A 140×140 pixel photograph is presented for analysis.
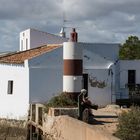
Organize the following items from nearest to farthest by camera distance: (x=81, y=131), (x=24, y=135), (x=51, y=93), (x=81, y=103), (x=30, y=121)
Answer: (x=81, y=131) < (x=81, y=103) < (x=30, y=121) < (x=24, y=135) < (x=51, y=93)

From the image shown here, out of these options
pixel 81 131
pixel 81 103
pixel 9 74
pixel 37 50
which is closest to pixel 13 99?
pixel 9 74

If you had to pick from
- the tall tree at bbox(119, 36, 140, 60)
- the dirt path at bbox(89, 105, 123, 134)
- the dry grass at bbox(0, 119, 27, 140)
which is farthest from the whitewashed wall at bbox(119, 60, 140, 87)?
the tall tree at bbox(119, 36, 140, 60)

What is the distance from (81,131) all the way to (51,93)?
1420cm

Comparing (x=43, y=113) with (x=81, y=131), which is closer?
(x=81, y=131)

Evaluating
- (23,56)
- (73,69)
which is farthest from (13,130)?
(73,69)

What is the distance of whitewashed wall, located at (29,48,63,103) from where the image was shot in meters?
28.5

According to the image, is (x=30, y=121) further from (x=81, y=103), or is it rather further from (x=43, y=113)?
(x=81, y=103)

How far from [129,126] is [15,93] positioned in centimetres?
1557

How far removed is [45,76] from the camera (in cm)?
2903

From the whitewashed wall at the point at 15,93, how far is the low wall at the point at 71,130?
7243 mm

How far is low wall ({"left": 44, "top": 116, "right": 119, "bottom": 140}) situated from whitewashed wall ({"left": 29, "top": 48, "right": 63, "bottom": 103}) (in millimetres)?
7031

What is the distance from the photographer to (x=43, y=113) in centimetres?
2231

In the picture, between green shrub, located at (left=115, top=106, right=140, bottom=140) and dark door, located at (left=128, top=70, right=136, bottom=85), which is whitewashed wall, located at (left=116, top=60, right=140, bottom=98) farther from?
green shrub, located at (left=115, top=106, right=140, bottom=140)

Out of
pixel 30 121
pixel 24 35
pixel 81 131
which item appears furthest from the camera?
pixel 24 35
